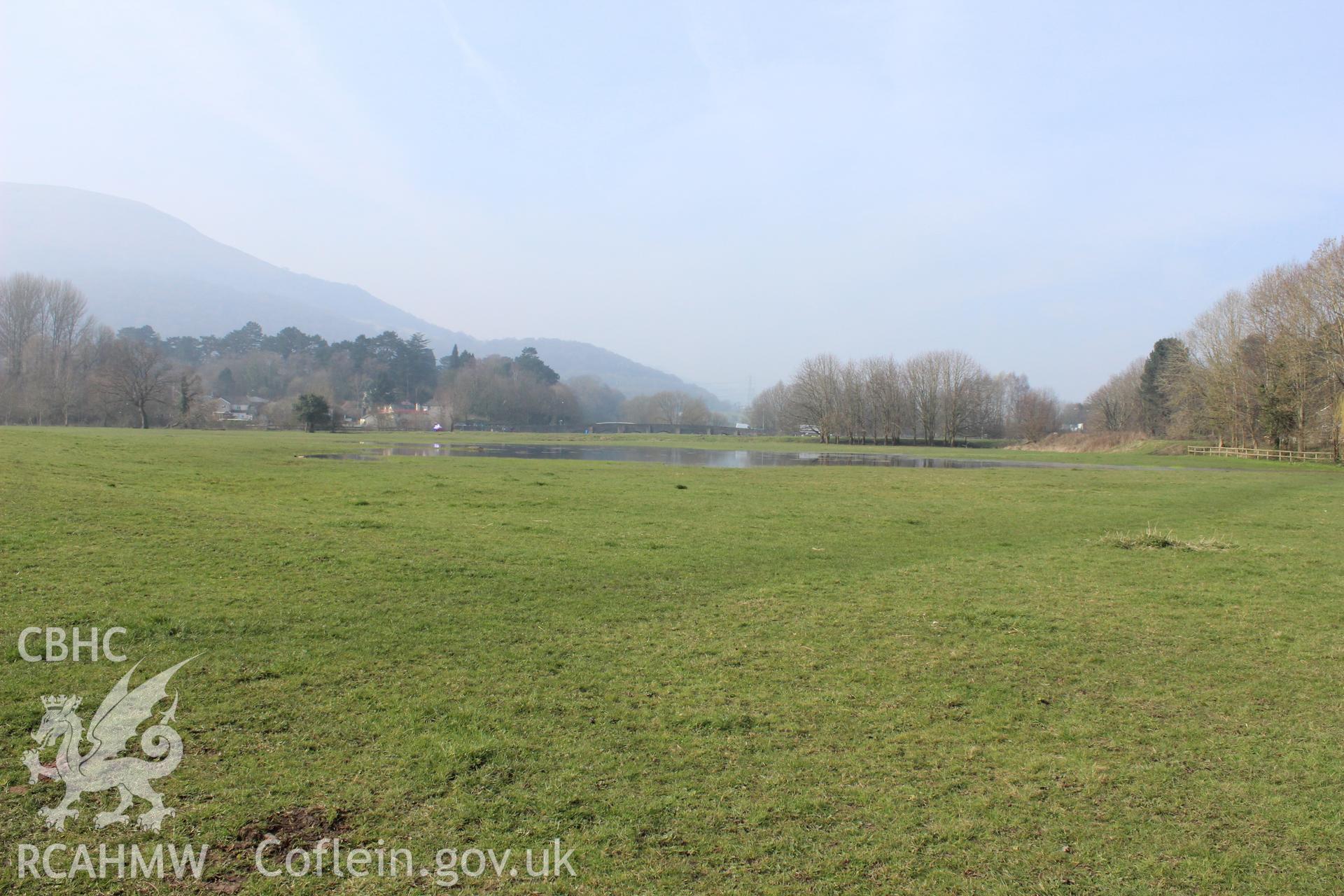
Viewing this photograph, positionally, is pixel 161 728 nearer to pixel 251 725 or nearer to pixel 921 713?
pixel 251 725

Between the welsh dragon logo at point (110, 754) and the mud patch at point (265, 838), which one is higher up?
the welsh dragon logo at point (110, 754)

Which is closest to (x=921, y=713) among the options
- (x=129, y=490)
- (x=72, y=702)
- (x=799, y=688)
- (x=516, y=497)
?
(x=799, y=688)

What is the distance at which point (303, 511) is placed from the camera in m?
16.2

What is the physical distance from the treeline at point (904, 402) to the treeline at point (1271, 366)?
32375 mm

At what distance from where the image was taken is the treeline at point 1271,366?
55.4m

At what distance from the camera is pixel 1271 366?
63469mm

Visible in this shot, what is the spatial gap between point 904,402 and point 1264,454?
63284mm

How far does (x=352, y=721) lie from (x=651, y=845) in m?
2.79

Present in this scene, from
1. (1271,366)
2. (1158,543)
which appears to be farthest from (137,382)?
(1271,366)

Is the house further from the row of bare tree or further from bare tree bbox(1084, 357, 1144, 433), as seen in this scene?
bare tree bbox(1084, 357, 1144, 433)

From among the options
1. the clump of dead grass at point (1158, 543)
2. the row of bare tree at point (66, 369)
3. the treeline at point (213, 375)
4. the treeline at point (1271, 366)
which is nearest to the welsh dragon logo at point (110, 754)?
the clump of dead grass at point (1158, 543)

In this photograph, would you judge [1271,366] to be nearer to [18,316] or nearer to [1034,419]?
[1034,419]

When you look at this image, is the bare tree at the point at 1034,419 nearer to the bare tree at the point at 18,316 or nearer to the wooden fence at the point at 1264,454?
the wooden fence at the point at 1264,454

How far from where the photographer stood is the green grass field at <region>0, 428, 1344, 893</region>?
13.6 feet
